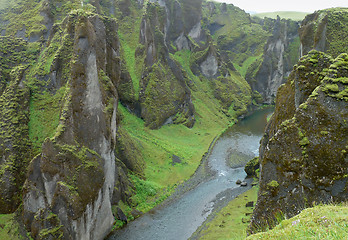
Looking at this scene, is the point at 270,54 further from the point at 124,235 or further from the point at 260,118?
the point at 124,235

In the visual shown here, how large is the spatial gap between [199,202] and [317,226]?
38730 millimetres

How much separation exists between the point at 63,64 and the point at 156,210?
1036 inches

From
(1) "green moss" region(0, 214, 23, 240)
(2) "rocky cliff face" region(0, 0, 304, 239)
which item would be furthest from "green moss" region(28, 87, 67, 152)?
(1) "green moss" region(0, 214, 23, 240)

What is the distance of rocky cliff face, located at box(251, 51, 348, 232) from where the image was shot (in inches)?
696

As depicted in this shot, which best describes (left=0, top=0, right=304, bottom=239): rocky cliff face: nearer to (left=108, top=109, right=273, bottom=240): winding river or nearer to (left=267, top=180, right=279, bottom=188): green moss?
(left=108, top=109, right=273, bottom=240): winding river

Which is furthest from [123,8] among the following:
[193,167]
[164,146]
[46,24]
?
[193,167]

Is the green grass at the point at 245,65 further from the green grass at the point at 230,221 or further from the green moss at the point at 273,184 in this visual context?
the green moss at the point at 273,184

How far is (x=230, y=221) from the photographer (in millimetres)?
38438

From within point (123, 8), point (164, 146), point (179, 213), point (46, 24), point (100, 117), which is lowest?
point (179, 213)

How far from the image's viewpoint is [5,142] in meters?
31.8

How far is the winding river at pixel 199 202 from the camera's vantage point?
37750 mm

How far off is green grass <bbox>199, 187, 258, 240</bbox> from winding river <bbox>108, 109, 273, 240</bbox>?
7.01ft

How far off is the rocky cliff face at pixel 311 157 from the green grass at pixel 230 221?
13847 mm

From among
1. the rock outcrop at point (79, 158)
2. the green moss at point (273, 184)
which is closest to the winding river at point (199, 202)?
the rock outcrop at point (79, 158)
